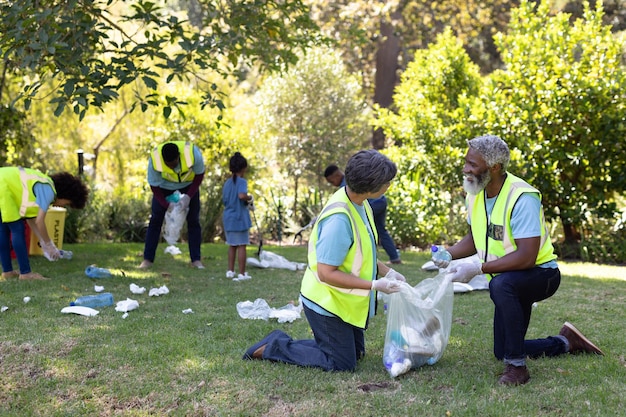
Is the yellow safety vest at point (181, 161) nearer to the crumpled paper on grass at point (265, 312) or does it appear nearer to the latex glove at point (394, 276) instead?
the crumpled paper on grass at point (265, 312)

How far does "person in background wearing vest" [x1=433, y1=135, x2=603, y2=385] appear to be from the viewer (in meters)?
3.93

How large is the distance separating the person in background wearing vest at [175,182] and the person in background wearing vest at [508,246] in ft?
14.8

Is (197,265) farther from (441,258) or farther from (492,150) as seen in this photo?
(492,150)

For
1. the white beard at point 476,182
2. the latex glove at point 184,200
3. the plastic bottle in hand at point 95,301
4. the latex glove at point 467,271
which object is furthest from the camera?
the latex glove at point 184,200

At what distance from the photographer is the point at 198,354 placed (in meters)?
4.56

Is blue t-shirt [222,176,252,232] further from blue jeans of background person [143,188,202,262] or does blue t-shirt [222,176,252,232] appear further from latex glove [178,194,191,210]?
blue jeans of background person [143,188,202,262]

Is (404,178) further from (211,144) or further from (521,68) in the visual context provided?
(211,144)

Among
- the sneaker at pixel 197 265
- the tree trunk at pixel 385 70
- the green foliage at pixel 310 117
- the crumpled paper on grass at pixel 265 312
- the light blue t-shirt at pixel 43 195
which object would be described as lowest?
the crumpled paper on grass at pixel 265 312

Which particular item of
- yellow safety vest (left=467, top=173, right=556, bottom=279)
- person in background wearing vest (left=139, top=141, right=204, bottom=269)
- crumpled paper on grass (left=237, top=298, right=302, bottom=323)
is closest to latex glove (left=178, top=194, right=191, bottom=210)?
person in background wearing vest (left=139, top=141, right=204, bottom=269)

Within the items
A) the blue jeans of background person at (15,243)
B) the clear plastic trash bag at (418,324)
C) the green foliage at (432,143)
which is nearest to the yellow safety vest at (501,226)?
the clear plastic trash bag at (418,324)

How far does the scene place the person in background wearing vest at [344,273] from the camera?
3.96m

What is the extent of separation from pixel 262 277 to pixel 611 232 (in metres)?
5.54

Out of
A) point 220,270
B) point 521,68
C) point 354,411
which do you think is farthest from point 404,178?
point 354,411

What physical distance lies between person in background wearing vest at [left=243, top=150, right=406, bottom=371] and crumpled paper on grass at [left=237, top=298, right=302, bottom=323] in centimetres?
126
